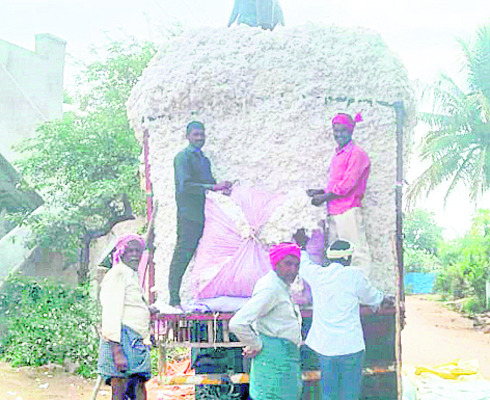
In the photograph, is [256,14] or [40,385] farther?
[40,385]

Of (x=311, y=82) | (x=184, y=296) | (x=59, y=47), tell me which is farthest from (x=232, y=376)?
(x=59, y=47)

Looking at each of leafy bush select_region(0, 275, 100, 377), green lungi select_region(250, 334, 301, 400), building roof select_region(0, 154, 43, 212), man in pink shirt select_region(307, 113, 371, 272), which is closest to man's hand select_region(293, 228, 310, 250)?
man in pink shirt select_region(307, 113, 371, 272)

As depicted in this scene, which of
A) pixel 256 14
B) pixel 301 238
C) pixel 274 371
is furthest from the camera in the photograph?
pixel 256 14

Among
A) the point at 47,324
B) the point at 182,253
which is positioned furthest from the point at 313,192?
the point at 47,324

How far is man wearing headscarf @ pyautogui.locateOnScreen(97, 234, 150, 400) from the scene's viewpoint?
13.3 ft

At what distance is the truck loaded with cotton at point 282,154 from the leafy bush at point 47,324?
437cm

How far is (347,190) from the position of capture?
4473mm

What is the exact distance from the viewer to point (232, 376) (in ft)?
15.0

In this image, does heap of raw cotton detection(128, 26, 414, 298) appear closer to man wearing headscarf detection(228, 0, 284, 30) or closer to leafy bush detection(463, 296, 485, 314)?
man wearing headscarf detection(228, 0, 284, 30)

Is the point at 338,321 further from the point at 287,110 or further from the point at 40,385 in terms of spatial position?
the point at 40,385

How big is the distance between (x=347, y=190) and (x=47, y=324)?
557 cm

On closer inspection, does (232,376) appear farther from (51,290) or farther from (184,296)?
(51,290)

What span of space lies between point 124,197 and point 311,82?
5.20 metres

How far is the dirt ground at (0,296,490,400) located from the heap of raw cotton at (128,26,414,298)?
3648mm
